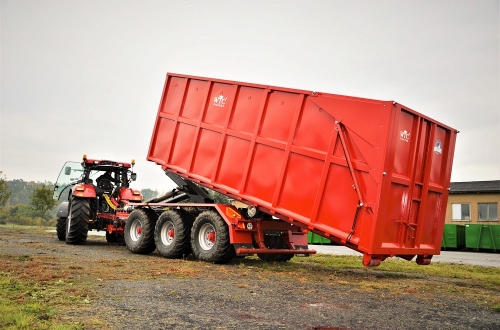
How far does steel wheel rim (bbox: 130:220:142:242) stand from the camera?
43.8 ft

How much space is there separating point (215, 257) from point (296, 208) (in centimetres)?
222

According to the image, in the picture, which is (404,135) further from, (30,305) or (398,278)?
(30,305)

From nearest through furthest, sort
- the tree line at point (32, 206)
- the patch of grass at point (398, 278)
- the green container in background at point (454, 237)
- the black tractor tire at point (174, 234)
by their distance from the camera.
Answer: the patch of grass at point (398, 278) → the black tractor tire at point (174, 234) → the green container in background at point (454, 237) → the tree line at point (32, 206)

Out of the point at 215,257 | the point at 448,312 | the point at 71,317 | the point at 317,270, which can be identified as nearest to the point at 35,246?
the point at 215,257

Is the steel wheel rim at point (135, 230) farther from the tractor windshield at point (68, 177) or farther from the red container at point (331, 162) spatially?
the tractor windshield at point (68, 177)

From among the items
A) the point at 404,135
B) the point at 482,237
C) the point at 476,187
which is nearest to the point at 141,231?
the point at 404,135

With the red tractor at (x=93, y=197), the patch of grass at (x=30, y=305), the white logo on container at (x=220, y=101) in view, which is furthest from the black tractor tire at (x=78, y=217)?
the patch of grass at (x=30, y=305)

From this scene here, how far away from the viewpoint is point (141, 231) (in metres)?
13.2

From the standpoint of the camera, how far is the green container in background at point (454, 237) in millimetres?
24438

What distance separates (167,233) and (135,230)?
144cm

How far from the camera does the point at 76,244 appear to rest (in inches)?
611

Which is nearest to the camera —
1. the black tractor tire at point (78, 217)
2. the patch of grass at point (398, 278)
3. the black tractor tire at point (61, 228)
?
the patch of grass at point (398, 278)

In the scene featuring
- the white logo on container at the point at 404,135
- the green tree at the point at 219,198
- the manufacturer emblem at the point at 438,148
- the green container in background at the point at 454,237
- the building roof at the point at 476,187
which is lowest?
the green tree at the point at 219,198

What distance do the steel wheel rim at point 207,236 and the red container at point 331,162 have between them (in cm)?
90
